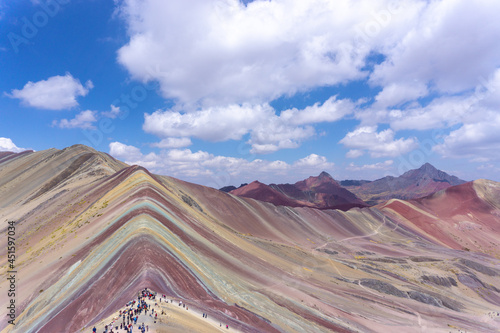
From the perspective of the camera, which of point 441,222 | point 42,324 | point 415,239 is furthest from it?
point 441,222

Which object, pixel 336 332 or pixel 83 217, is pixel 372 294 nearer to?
pixel 336 332

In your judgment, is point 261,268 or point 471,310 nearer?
point 261,268

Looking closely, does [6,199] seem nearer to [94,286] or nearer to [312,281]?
[94,286]

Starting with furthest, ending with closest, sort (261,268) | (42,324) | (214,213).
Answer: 1. (214,213)
2. (261,268)
3. (42,324)

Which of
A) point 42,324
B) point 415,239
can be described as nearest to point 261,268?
point 42,324

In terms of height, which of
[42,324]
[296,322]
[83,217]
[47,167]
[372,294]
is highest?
[47,167]

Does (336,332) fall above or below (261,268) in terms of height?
below
